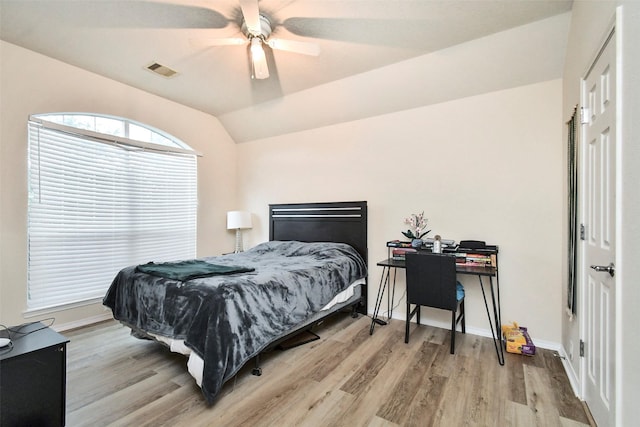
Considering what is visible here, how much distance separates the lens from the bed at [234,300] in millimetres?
1956

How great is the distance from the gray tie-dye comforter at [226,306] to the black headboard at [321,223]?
755 mm

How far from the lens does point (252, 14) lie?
6.60 feet

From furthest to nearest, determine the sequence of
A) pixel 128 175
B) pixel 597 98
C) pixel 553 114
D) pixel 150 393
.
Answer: pixel 128 175 < pixel 553 114 < pixel 150 393 < pixel 597 98

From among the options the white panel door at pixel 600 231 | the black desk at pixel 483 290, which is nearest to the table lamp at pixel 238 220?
the black desk at pixel 483 290

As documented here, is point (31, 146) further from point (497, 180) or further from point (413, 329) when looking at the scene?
point (497, 180)

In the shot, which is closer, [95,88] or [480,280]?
[480,280]

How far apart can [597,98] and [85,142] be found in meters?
4.64

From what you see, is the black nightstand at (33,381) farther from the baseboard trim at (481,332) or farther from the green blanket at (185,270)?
the baseboard trim at (481,332)

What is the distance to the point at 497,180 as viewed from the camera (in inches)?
119

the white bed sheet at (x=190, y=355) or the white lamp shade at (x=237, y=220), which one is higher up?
the white lamp shade at (x=237, y=220)

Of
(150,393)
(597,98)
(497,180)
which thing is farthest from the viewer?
(497,180)

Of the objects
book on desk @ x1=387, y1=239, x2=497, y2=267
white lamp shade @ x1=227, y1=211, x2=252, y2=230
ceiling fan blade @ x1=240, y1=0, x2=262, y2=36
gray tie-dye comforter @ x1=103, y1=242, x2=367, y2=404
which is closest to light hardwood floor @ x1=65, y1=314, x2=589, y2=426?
gray tie-dye comforter @ x1=103, y1=242, x2=367, y2=404

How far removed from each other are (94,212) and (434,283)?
384 centimetres

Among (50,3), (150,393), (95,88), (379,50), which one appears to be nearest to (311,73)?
(379,50)
